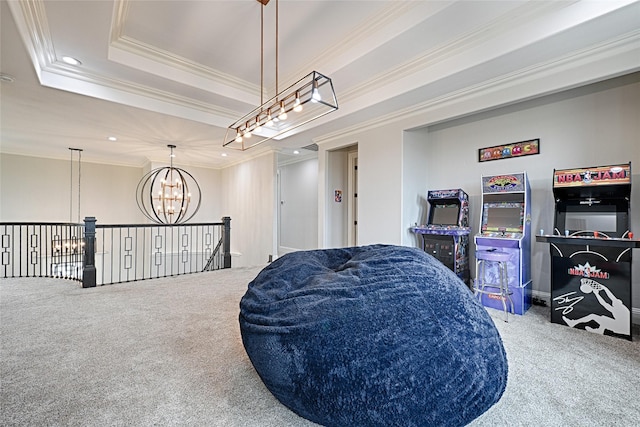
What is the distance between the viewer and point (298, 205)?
27.9 feet

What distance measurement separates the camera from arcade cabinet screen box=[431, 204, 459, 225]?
4161 mm

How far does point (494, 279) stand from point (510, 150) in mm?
1762

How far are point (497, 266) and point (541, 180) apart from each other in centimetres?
127

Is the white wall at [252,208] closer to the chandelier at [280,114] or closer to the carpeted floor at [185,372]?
the chandelier at [280,114]

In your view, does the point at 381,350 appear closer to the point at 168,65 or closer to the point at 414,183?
the point at 414,183

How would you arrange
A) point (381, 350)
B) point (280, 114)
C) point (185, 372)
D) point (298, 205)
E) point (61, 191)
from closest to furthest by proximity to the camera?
point (381, 350)
point (185, 372)
point (280, 114)
point (61, 191)
point (298, 205)

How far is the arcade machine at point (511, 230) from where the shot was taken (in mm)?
3277

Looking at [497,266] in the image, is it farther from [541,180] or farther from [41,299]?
[41,299]

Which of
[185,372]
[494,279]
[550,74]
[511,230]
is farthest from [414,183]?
[185,372]

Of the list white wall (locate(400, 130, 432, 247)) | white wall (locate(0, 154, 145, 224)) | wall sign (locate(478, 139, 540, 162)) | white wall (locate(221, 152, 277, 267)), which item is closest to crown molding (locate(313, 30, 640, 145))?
white wall (locate(400, 130, 432, 247))

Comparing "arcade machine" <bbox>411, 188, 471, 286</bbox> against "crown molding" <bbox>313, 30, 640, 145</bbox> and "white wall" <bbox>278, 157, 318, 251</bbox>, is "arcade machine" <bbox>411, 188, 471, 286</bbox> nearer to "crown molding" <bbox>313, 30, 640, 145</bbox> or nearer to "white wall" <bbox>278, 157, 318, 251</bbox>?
"crown molding" <bbox>313, 30, 640, 145</bbox>

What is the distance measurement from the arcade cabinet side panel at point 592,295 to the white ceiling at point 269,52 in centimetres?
186

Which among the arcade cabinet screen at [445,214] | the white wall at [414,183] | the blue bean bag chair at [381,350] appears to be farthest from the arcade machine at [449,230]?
the blue bean bag chair at [381,350]

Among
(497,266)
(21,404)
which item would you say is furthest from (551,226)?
(21,404)
